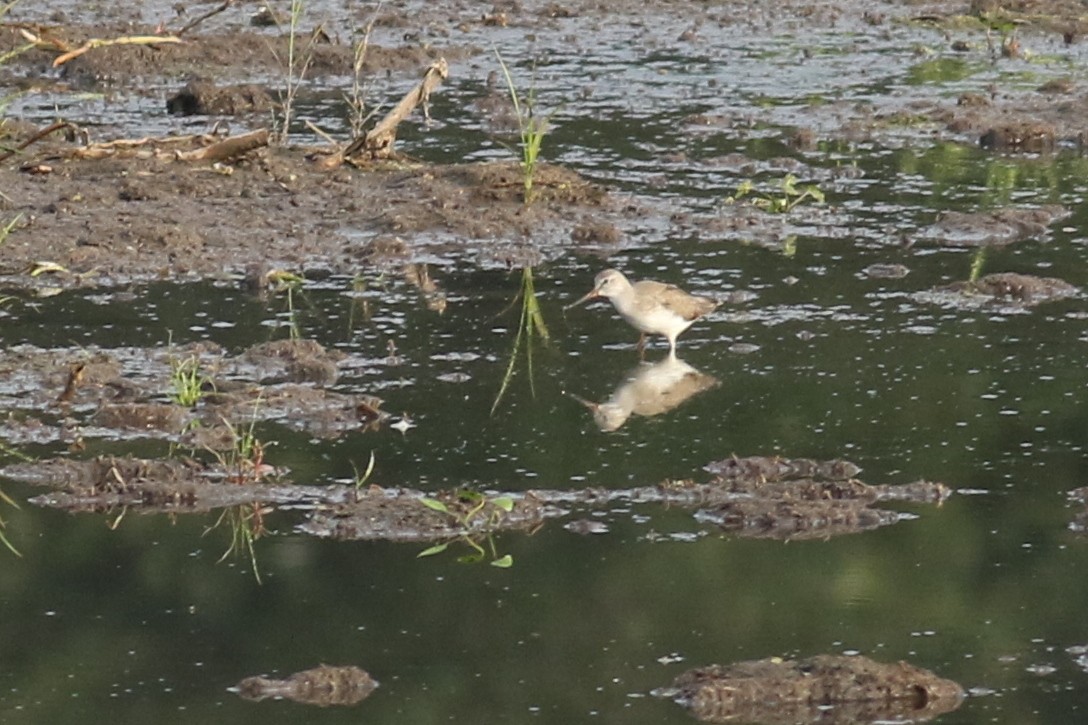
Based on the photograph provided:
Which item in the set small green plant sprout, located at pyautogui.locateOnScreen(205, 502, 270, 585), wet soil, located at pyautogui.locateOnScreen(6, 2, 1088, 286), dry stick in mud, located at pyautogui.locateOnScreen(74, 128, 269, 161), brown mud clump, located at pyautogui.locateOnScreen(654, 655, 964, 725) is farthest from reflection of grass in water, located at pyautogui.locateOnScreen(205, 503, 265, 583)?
dry stick in mud, located at pyautogui.locateOnScreen(74, 128, 269, 161)

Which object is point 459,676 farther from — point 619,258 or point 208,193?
point 208,193

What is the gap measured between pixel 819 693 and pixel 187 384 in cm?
324

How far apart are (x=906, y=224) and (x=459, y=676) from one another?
20.2 feet

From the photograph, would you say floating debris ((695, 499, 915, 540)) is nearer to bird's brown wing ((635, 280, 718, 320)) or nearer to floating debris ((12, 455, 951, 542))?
floating debris ((12, 455, 951, 542))

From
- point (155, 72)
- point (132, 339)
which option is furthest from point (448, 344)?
point (155, 72)

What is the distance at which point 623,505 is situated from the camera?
7336 millimetres

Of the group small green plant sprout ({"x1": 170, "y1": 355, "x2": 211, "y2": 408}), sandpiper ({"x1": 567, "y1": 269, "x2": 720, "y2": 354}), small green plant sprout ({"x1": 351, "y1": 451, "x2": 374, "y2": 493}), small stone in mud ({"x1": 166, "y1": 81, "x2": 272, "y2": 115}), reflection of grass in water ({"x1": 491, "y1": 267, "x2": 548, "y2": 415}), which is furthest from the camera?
small stone in mud ({"x1": 166, "y1": 81, "x2": 272, "y2": 115})

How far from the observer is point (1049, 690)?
5.86 m

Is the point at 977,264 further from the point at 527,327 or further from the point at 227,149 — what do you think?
the point at 227,149

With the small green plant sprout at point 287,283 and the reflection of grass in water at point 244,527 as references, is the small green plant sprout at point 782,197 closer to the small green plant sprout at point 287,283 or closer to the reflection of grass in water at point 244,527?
the small green plant sprout at point 287,283

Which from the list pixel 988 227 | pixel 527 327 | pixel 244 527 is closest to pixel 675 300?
pixel 527 327

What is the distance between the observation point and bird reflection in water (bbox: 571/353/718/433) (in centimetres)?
840

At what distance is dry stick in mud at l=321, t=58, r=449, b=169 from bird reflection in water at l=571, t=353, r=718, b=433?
3528mm

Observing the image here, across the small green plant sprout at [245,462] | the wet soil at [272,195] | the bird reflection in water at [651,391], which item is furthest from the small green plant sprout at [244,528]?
the wet soil at [272,195]
